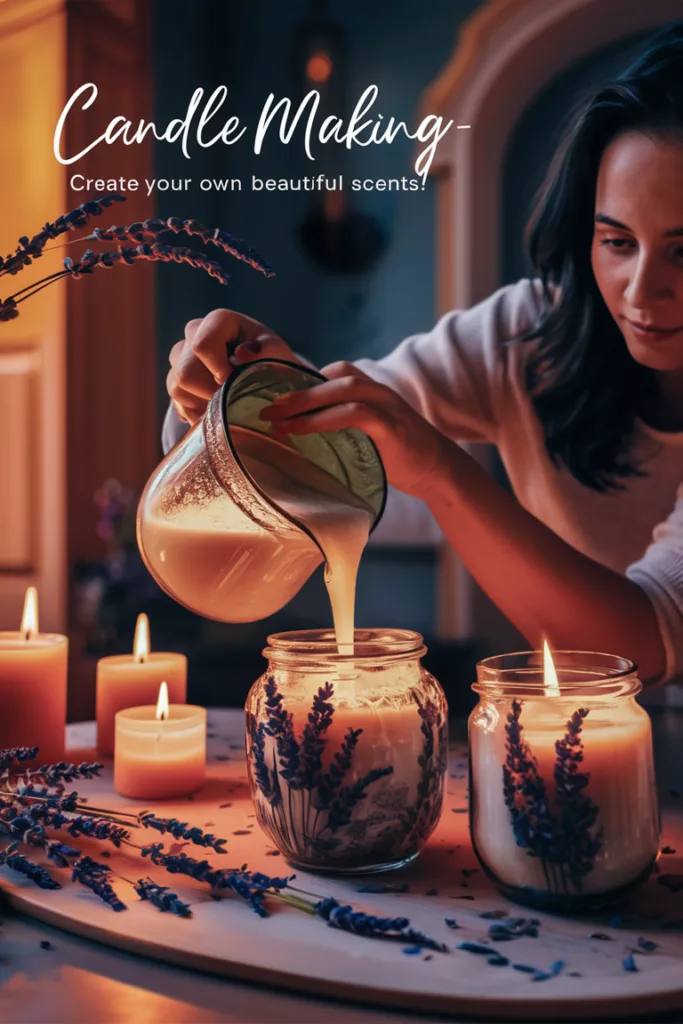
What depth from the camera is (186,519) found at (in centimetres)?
72

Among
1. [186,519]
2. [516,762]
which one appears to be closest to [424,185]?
[186,519]

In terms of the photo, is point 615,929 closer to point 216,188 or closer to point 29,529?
point 29,529

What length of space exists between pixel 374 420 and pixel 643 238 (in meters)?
0.45

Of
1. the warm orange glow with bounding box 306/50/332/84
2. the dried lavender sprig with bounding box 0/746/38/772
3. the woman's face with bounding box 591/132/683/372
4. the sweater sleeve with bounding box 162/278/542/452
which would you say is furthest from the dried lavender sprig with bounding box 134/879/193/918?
the warm orange glow with bounding box 306/50/332/84

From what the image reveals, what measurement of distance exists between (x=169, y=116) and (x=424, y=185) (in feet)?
2.67

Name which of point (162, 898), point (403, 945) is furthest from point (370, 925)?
point (162, 898)

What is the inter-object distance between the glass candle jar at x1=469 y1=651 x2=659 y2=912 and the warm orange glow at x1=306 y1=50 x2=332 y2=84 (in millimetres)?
2467

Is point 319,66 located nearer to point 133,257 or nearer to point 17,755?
point 133,257

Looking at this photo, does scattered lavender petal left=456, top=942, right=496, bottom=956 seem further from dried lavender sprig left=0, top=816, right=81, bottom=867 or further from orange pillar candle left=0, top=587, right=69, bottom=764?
orange pillar candle left=0, top=587, right=69, bottom=764

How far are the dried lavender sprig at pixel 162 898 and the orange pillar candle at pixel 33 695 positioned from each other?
0.33 metres

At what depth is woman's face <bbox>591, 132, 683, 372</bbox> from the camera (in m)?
1.05

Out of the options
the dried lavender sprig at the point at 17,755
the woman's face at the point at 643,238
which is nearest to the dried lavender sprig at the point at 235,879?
the dried lavender sprig at the point at 17,755

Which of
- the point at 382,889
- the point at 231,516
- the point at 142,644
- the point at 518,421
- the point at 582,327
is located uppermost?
the point at 582,327

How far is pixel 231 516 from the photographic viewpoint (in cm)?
72
